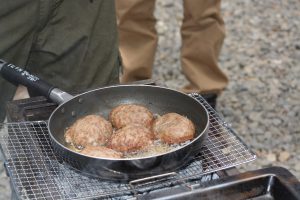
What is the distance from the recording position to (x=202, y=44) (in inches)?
139

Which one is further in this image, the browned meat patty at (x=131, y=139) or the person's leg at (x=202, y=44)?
the person's leg at (x=202, y=44)

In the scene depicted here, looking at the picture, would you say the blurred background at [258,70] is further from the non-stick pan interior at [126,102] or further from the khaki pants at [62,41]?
the non-stick pan interior at [126,102]

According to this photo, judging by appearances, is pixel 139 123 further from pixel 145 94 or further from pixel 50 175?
pixel 50 175

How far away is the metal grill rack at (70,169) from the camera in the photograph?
1508 mm

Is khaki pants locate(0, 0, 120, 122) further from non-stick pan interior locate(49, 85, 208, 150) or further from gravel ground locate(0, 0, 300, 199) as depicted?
gravel ground locate(0, 0, 300, 199)

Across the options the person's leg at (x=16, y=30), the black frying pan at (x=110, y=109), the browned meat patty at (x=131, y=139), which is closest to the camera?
the black frying pan at (x=110, y=109)

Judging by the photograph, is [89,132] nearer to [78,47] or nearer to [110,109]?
[110,109]

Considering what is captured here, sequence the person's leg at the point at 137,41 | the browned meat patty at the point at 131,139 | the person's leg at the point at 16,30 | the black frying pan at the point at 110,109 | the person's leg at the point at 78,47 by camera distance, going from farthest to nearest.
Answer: the person's leg at the point at 137,41 < the person's leg at the point at 78,47 < the person's leg at the point at 16,30 < the browned meat patty at the point at 131,139 < the black frying pan at the point at 110,109

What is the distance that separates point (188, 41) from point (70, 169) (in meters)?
2.15

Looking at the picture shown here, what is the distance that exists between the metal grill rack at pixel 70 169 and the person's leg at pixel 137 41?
192cm

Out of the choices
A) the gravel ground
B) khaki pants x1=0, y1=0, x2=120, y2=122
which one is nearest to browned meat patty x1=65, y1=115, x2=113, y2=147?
khaki pants x1=0, y1=0, x2=120, y2=122

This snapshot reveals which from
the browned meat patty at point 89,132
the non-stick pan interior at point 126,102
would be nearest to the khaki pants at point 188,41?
the non-stick pan interior at point 126,102

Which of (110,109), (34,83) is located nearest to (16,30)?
(34,83)

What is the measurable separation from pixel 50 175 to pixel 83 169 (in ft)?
Result: 0.41
